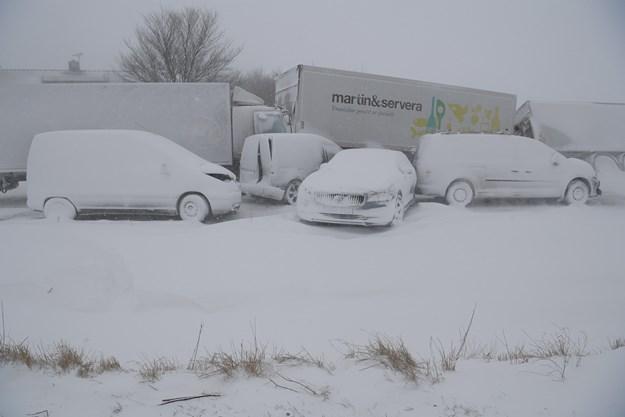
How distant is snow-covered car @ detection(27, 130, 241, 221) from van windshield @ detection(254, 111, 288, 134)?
4.42m

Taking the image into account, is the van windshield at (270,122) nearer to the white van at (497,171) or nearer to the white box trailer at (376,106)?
the white box trailer at (376,106)

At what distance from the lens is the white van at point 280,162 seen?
9.30 meters

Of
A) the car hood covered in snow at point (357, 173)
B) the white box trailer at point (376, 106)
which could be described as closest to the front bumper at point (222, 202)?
the car hood covered in snow at point (357, 173)

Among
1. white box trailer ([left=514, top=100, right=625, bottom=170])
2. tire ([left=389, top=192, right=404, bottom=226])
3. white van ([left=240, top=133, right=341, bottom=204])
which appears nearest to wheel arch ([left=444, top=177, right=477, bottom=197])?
tire ([left=389, top=192, right=404, bottom=226])

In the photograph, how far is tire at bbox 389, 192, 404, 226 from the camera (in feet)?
22.5

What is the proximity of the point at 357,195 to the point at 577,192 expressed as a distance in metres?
5.55

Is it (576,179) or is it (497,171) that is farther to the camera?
(576,179)

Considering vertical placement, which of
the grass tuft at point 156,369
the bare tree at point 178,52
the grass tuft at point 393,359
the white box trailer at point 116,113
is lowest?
the grass tuft at point 156,369

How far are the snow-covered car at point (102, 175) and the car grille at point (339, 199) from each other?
7.55 feet

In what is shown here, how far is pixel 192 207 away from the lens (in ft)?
25.7

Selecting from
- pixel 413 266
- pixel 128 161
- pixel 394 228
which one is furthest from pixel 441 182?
pixel 128 161

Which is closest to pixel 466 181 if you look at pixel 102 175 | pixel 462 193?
pixel 462 193

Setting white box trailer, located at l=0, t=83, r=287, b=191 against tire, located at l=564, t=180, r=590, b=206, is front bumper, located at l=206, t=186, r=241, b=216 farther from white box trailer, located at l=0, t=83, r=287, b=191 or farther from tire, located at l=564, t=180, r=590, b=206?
tire, located at l=564, t=180, r=590, b=206

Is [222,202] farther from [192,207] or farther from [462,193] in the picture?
[462,193]
